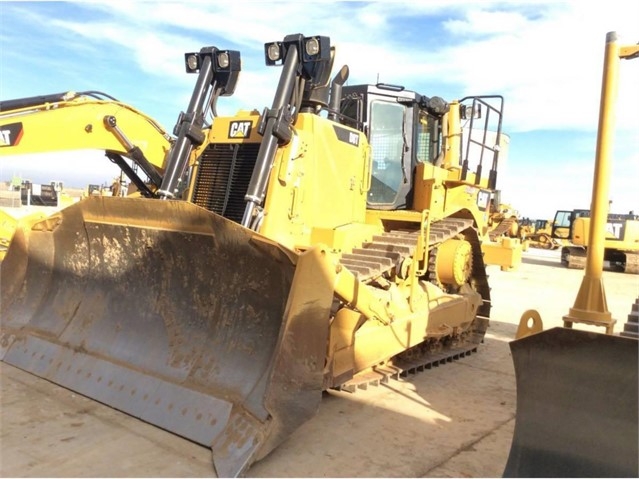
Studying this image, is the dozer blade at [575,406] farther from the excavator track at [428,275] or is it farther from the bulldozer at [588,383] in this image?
the excavator track at [428,275]

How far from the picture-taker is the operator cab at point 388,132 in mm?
6074

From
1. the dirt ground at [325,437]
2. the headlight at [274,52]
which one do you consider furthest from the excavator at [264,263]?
the dirt ground at [325,437]

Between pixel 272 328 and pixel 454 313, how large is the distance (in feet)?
9.47

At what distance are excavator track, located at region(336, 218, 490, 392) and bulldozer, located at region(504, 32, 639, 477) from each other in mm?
1819

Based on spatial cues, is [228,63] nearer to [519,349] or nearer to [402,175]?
[402,175]

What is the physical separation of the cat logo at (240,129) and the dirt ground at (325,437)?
8.11 ft

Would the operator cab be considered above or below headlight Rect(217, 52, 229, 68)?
below

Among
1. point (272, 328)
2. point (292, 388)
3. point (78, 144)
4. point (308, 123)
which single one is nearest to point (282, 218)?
point (308, 123)

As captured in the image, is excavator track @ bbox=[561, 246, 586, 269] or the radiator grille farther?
excavator track @ bbox=[561, 246, 586, 269]

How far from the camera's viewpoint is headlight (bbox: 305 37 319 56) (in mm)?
4766

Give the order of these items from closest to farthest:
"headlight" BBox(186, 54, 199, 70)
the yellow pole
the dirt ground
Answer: the yellow pole → the dirt ground → "headlight" BBox(186, 54, 199, 70)

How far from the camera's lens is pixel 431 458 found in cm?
368

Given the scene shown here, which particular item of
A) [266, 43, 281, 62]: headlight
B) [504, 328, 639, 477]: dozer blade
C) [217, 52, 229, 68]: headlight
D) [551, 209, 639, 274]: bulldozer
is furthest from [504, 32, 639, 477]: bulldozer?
[551, 209, 639, 274]: bulldozer

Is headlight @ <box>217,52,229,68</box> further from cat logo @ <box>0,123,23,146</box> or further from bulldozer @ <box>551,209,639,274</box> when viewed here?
bulldozer @ <box>551,209,639,274</box>
